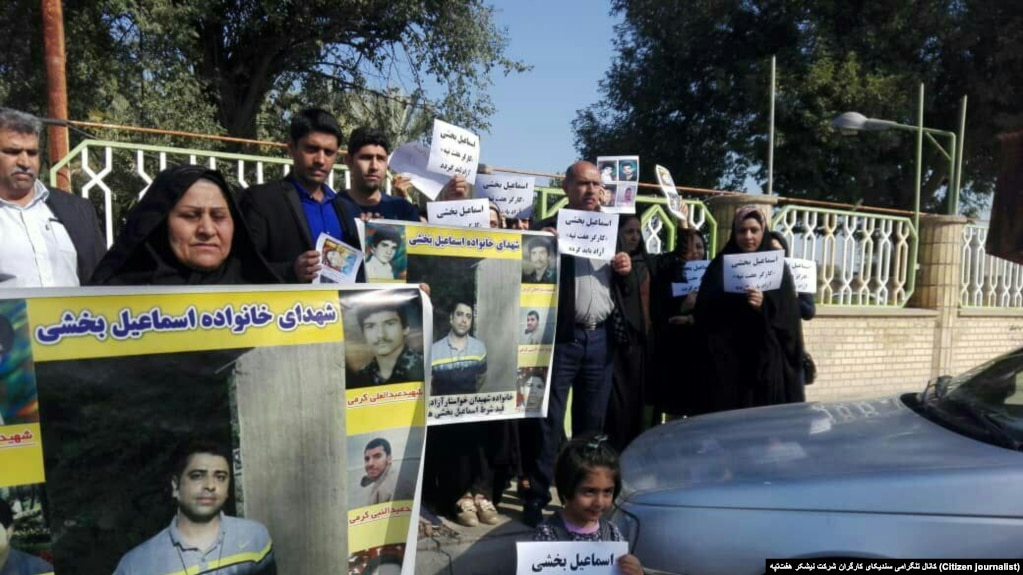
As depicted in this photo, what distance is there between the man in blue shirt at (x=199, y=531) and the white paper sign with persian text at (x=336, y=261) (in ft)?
3.79

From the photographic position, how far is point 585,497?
8.45 ft

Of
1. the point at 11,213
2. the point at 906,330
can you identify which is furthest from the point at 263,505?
the point at 906,330

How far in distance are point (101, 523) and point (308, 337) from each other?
0.68 m

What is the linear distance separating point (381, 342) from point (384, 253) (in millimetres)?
1135

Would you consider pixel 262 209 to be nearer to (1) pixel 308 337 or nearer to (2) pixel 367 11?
(1) pixel 308 337

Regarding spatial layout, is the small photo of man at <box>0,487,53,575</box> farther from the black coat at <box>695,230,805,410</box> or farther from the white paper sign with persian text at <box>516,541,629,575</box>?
the black coat at <box>695,230,805,410</box>

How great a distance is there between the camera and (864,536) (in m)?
2.29

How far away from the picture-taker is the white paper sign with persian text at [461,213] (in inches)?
154

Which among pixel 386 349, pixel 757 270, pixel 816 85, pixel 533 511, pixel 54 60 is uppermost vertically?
pixel 816 85

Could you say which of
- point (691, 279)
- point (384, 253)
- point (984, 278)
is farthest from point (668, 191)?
point (984, 278)

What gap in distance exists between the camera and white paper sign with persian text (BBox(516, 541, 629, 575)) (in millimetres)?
2291

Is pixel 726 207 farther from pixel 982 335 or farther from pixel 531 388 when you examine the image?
pixel 982 335

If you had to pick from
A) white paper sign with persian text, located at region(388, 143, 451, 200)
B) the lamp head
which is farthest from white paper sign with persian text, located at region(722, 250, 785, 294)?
the lamp head

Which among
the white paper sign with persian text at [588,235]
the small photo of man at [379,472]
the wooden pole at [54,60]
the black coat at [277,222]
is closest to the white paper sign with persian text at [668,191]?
the white paper sign with persian text at [588,235]
